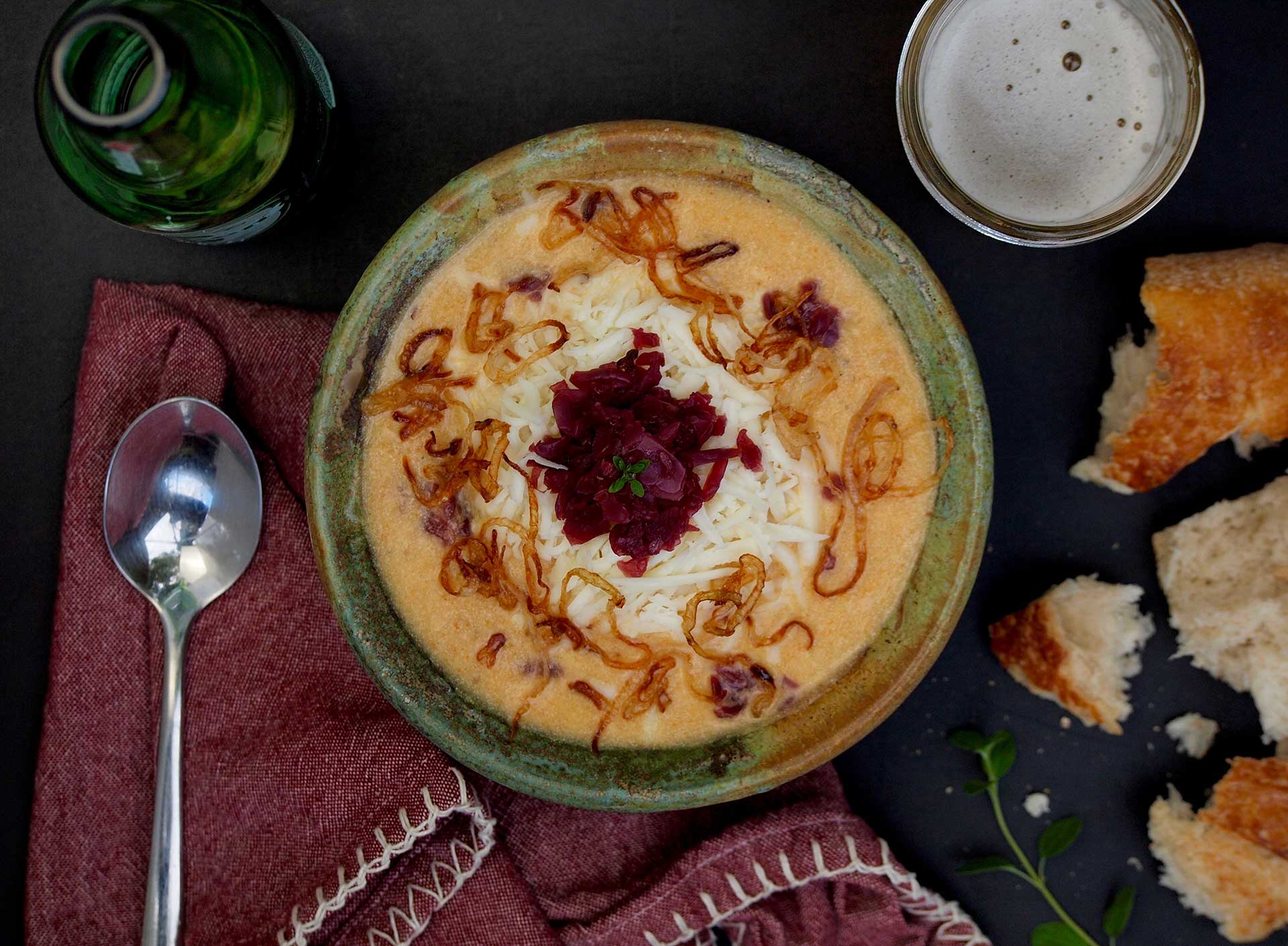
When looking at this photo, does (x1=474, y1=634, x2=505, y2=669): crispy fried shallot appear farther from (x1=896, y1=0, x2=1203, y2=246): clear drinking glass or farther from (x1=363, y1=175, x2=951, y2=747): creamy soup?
(x1=896, y1=0, x2=1203, y2=246): clear drinking glass

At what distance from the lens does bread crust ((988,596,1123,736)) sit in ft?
6.84

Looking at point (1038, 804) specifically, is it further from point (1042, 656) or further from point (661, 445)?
point (661, 445)

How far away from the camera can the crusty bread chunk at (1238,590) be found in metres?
2.13

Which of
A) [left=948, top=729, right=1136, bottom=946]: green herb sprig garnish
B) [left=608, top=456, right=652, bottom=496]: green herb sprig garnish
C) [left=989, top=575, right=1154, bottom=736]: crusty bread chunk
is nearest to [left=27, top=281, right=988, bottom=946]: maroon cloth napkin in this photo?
[left=948, top=729, right=1136, bottom=946]: green herb sprig garnish

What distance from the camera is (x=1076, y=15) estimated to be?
200cm

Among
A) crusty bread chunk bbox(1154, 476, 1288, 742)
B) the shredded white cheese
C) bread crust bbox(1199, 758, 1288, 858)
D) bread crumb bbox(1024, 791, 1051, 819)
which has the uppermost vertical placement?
the shredded white cheese

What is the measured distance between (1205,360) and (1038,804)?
99 cm

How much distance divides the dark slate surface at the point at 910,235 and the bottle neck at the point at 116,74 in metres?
0.44

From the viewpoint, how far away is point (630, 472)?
1610 mm

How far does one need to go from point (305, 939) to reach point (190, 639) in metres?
0.64

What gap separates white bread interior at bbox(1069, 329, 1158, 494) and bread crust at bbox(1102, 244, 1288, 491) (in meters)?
0.04

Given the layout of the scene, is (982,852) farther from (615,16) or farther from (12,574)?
(12,574)

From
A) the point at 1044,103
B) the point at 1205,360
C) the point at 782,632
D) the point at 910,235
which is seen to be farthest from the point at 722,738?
the point at 1044,103

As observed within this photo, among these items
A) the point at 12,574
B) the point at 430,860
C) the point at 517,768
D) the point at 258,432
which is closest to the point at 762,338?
the point at 517,768
